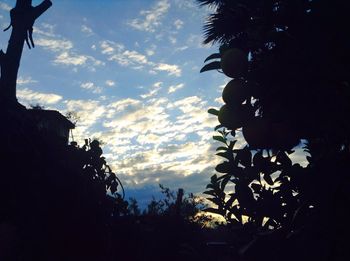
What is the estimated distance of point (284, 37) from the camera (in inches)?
42.0

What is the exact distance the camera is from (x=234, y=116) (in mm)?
1305

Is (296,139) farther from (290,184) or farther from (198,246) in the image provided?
(198,246)

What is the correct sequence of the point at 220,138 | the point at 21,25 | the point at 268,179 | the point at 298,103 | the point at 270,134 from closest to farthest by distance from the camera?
the point at 298,103 < the point at 270,134 < the point at 268,179 < the point at 220,138 < the point at 21,25

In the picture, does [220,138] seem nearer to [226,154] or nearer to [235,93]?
[226,154]

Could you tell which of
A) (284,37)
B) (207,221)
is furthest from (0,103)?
(207,221)

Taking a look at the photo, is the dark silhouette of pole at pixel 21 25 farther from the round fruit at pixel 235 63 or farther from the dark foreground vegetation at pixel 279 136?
the round fruit at pixel 235 63

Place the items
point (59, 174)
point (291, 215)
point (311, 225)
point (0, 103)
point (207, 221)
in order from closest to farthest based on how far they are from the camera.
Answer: point (311, 225), point (291, 215), point (0, 103), point (59, 174), point (207, 221)

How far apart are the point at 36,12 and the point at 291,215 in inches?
321

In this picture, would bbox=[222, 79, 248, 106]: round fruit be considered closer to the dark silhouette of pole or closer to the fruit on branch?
the fruit on branch

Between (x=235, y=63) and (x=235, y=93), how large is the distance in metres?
0.11

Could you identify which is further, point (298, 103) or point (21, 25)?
point (21, 25)

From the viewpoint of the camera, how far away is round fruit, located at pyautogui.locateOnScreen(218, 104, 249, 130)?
1295 mm

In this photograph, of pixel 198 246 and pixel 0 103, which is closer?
→ pixel 198 246

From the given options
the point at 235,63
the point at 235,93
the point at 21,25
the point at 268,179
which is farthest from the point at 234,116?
the point at 21,25
